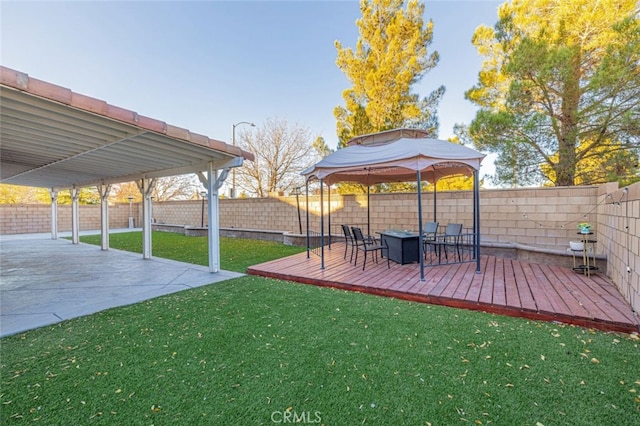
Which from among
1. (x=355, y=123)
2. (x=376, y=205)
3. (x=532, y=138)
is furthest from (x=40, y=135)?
(x=532, y=138)

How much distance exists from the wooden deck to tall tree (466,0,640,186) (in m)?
3.09

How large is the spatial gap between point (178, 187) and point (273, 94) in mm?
13552

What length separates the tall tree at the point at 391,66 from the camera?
32.8 ft

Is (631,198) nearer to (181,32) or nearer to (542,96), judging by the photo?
(542,96)

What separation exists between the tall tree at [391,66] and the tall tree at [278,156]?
9.80 metres

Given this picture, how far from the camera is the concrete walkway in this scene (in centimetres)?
371

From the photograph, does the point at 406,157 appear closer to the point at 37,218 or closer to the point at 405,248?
the point at 405,248

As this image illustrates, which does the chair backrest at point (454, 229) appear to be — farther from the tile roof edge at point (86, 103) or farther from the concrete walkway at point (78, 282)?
the tile roof edge at point (86, 103)

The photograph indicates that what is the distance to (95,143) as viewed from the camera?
4.72m

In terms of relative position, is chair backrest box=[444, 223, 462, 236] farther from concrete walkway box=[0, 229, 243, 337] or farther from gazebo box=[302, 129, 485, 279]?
concrete walkway box=[0, 229, 243, 337]

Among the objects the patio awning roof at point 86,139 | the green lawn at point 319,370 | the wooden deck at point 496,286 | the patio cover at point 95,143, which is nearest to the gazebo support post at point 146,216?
the patio cover at point 95,143

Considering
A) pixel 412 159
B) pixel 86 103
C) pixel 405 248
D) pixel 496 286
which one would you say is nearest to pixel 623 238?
pixel 496 286

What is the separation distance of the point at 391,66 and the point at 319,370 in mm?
10580

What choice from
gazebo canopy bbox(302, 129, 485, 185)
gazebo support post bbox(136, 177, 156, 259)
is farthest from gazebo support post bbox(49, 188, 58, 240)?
gazebo canopy bbox(302, 129, 485, 185)
